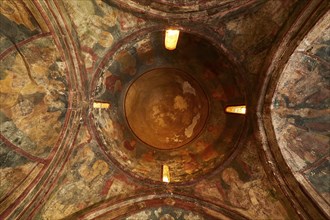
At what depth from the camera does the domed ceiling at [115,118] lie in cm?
643

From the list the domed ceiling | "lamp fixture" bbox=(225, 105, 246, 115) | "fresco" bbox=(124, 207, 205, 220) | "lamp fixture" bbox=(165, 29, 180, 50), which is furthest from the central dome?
"fresco" bbox=(124, 207, 205, 220)

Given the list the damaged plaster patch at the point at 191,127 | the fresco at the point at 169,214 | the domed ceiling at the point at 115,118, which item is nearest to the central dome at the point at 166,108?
the damaged plaster patch at the point at 191,127

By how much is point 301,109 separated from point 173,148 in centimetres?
421

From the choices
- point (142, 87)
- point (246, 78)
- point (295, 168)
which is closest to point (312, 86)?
point (246, 78)

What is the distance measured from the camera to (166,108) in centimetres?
955

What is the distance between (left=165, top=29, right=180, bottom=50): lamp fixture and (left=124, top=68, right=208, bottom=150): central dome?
48.7 inches

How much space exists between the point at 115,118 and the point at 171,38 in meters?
3.15

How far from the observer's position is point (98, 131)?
309 inches

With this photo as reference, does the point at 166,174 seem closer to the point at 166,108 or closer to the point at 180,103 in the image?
the point at 166,108

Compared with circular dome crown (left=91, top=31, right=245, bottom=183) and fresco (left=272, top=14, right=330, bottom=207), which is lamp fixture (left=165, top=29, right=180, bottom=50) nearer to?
circular dome crown (left=91, top=31, right=245, bottom=183)

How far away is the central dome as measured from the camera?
941 centimetres

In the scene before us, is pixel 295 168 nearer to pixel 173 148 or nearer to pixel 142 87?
pixel 173 148

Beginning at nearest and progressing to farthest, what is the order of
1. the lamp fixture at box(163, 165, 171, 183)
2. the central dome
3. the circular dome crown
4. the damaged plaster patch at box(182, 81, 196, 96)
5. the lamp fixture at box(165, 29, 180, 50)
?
the lamp fixture at box(165, 29, 180, 50), the circular dome crown, the lamp fixture at box(163, 165, 171, 183), the central dome, the damaged plaster patch at box(182, 81, 196, 96)

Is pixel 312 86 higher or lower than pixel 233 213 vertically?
higher
